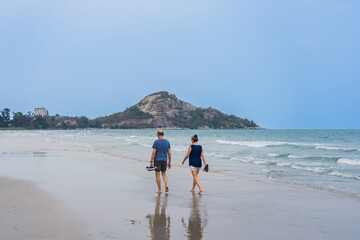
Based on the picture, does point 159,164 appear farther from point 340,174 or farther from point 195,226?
point 340,174

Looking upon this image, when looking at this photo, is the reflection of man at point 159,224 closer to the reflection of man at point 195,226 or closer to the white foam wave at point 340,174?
the reflection of man at point 195,226

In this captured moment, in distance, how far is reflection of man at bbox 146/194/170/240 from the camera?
20.2 feet

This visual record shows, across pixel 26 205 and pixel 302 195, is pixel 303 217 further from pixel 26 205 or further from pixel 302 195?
pixel 26 205

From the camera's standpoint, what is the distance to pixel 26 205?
325 inches

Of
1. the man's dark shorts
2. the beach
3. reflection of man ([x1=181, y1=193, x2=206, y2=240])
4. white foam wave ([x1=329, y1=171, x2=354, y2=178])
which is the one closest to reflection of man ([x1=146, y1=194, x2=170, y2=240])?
the beach

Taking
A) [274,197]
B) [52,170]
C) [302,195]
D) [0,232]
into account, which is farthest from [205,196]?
[52,170]

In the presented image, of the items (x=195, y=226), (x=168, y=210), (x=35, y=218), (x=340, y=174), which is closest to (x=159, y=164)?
(x=168, y=210)

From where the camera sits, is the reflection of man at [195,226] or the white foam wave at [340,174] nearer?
the reflection of man at [195,226]

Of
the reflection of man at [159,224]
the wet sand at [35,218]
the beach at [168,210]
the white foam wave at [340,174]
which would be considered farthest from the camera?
the white foam wave at [340,174]

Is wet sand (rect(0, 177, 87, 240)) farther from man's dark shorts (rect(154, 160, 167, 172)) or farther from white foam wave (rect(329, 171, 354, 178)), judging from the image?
white foam wave (rect(329, 171, 354, 178))

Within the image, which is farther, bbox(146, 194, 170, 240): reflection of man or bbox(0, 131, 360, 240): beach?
bbox(0, 131, 360, 240): beach

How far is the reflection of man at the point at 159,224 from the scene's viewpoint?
616 centimetres

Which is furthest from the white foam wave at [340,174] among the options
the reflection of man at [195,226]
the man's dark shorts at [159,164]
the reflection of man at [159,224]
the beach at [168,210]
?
the reflection of man at [159,224]

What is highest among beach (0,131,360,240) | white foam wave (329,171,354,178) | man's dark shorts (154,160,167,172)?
man's dark shorts (154,160,167,172)
